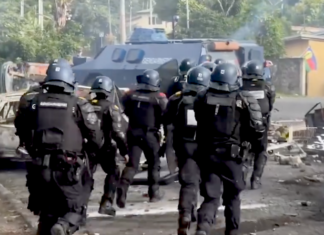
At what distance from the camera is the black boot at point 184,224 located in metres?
7.81

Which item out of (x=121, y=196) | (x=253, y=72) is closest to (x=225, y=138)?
(x=121, y=196)

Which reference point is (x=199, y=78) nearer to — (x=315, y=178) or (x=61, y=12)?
(x=315, y=178)

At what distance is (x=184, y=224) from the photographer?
7871mm

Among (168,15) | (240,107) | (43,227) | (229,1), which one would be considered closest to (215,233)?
(240,107)

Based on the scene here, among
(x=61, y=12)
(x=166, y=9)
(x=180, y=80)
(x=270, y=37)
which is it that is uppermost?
(x=166, y=9)

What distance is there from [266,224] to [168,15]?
148ft

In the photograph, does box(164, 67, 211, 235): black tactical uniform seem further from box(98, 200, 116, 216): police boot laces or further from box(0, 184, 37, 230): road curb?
box(0, 184, 37, 230): road curb

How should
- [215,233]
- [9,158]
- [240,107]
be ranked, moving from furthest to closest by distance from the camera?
[9,158], [215,233], [240,107]

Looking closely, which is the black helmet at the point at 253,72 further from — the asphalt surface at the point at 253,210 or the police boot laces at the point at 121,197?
the police boot laces at the point at 121,197

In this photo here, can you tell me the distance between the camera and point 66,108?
6473mm

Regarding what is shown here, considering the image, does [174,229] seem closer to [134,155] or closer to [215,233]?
[215,233]

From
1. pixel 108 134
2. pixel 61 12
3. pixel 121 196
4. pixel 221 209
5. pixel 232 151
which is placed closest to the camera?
pixel 232 151

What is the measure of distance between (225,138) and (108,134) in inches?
77.5

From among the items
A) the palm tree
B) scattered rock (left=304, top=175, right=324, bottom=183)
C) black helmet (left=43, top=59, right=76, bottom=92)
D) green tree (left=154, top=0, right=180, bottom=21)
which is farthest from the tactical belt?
green tree (left=154, top=0, right=180, bottom=21)
